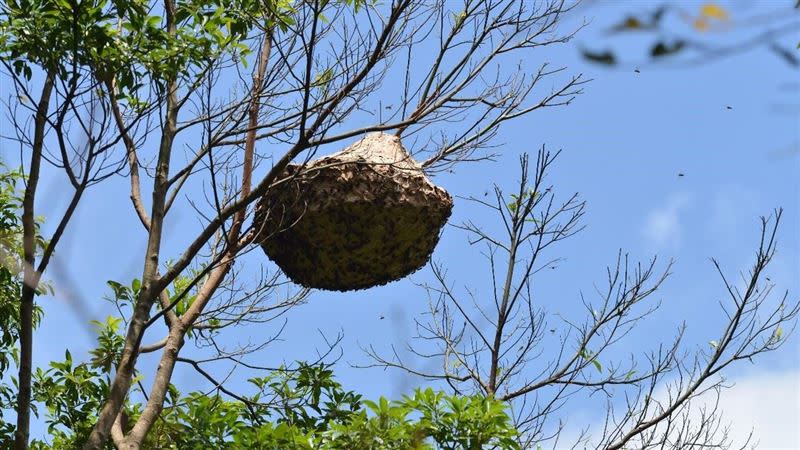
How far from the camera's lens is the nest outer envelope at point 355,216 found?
5.63 meters

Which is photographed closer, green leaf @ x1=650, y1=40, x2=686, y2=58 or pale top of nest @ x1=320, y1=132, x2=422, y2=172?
green leaf @ x1=650, y1=40, x2=686, y2=58

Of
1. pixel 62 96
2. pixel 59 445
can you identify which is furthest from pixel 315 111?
pixel 59 445

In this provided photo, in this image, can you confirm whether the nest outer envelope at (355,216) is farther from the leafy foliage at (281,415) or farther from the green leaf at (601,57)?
the green leaf at (601,57)

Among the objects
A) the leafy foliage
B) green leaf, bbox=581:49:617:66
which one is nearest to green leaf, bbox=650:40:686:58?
green leaf, bbox=581:49:617:66

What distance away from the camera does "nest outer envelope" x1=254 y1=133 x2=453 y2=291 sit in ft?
18.5

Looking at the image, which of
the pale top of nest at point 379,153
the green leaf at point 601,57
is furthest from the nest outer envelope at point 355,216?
the green leaf at point 601,57

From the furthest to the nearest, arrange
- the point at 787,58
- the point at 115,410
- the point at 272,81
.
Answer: the point at 272,81 → the point at 115,410 → the point at 787,58

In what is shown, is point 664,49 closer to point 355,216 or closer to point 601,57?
point 601,57

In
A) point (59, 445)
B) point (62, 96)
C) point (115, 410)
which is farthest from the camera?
point (59, 445)

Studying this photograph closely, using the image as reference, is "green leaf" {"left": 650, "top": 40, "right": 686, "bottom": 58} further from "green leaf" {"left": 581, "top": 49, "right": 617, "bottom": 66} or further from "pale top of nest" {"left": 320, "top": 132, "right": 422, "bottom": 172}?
"pale top of nest" {"left": 320, "top": 132, "right": 422, "bottom": 172}

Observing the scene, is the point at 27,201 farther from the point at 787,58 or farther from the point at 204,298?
the point at 787,58

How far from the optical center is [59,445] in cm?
723

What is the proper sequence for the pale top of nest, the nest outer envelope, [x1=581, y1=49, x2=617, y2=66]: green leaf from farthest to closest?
the pale top of nest, the nest outer envelope, [x1=581, y1=49, x2=617, y2=66]: green leaf

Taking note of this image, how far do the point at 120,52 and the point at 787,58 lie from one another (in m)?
4.63
